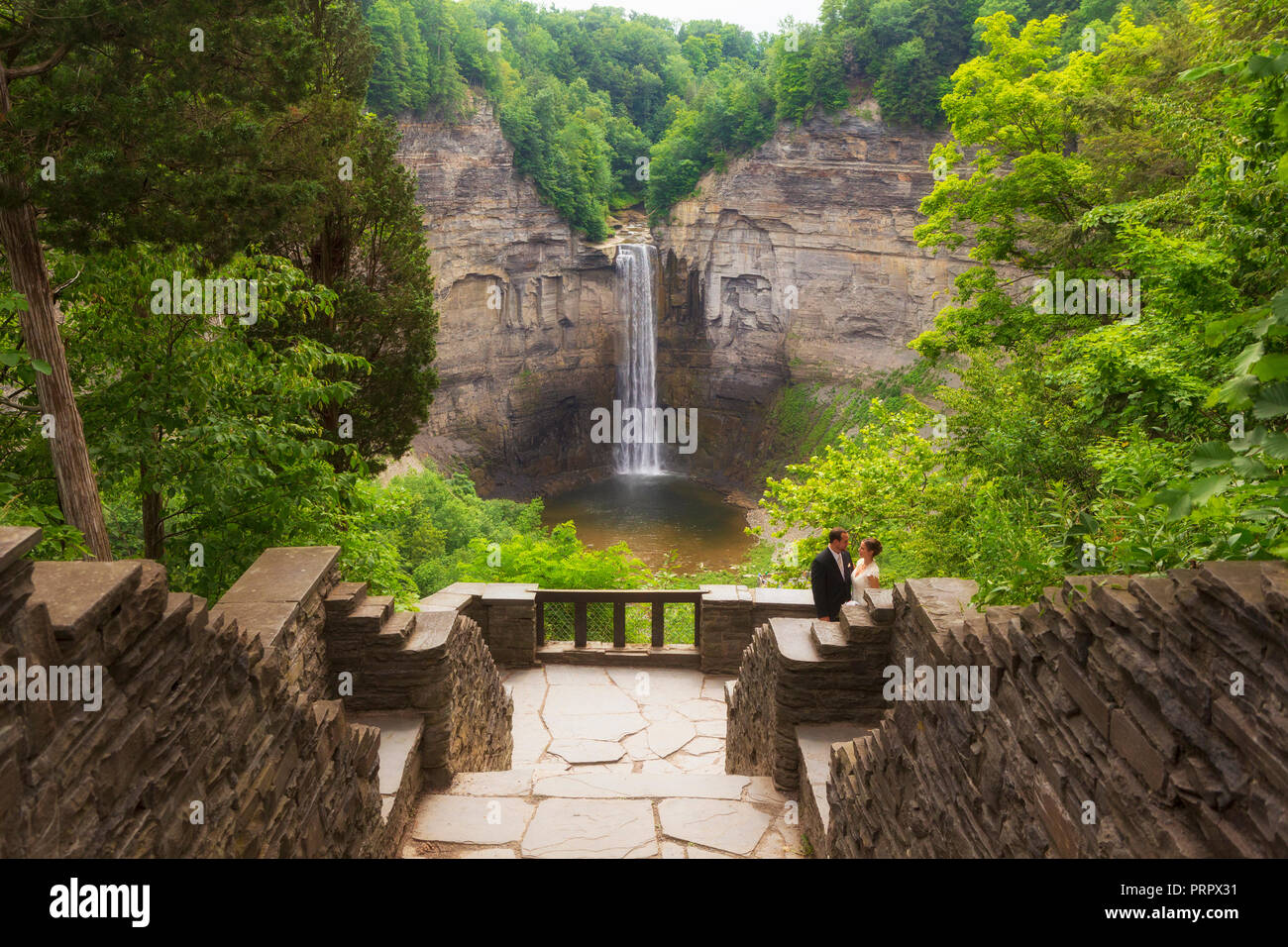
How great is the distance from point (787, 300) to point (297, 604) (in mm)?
36570

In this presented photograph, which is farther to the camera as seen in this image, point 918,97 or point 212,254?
point 918,97

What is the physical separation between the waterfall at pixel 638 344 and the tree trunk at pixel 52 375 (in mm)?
36614

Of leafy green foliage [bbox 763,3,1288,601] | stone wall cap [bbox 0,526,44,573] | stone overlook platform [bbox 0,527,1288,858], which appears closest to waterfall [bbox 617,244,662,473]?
leafy green foliage [bbox 763,3,1288,601]

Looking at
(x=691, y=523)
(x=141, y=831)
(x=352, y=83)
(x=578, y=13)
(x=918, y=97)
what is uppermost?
(x=578, y=13)

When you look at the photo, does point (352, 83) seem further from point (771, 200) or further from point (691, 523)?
point (771, 200)

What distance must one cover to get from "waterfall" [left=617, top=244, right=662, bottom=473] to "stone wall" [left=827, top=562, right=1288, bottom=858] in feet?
126

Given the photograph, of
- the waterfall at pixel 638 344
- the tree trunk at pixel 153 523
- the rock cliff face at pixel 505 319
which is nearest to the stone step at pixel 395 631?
the tree trunk at pixel 153 523

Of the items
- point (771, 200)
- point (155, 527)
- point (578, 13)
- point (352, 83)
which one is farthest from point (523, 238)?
point (155, 527)

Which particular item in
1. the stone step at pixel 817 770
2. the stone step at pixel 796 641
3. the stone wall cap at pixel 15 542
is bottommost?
the stone step at pixel 817 770

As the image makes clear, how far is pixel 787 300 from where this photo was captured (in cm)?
4012

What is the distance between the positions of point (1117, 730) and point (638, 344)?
133 ft

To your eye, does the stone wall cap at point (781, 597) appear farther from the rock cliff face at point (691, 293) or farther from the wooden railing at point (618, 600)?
the rock cliff face at point (691, 293)

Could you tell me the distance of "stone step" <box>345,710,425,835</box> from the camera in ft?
20.4

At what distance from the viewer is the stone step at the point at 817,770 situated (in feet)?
20.3
